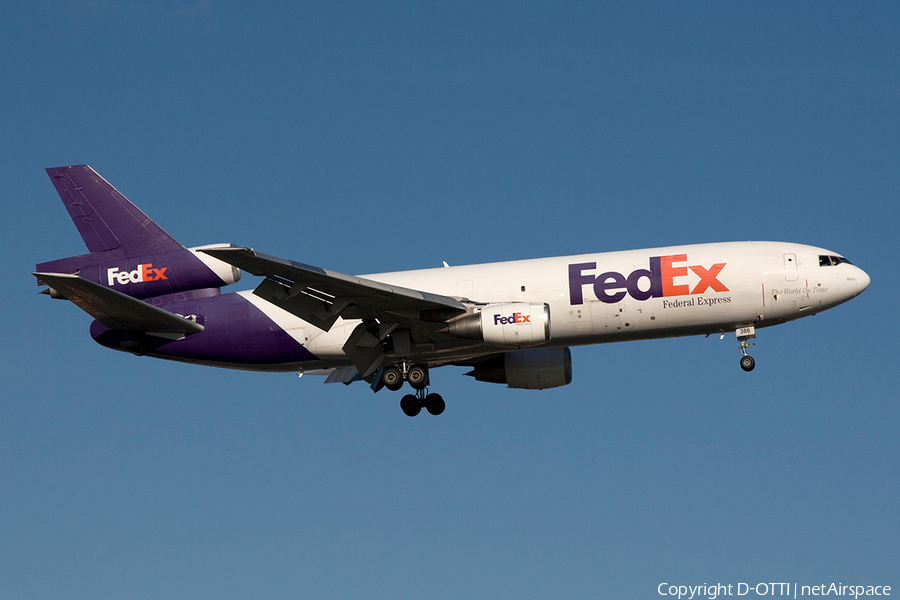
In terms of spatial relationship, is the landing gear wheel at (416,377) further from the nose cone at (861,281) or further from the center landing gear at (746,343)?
the nose cone at (861,281)

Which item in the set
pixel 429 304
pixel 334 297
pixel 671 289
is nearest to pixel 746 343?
pixel 671 289

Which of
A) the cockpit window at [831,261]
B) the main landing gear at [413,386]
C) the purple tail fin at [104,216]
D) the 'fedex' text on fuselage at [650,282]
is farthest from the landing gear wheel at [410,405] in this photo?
the cockpit window at [831,261]

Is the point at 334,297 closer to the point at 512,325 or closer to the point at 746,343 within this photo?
the point at 512,325

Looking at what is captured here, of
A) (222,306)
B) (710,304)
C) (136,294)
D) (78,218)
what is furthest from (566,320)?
(78,218)

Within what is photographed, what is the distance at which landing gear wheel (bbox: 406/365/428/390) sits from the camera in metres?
39.5

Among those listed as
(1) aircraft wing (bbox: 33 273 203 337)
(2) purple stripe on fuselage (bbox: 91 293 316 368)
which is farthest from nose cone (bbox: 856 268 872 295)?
(1) aircraft wing (bbox: 33 273 203 337)

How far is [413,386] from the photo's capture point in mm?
39781

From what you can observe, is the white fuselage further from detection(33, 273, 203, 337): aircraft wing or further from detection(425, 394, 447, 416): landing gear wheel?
detection(33, 273, 203, 337): aircraft wing

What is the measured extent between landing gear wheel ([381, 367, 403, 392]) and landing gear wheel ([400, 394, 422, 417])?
164 centimetres

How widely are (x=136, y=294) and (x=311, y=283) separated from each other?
902 centimetres

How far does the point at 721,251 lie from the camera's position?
38406 mm

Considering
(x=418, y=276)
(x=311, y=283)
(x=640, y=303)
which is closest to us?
(x=311, y=283)

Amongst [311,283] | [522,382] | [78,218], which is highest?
[78,218]

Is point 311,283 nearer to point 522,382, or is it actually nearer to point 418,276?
point 418,276
